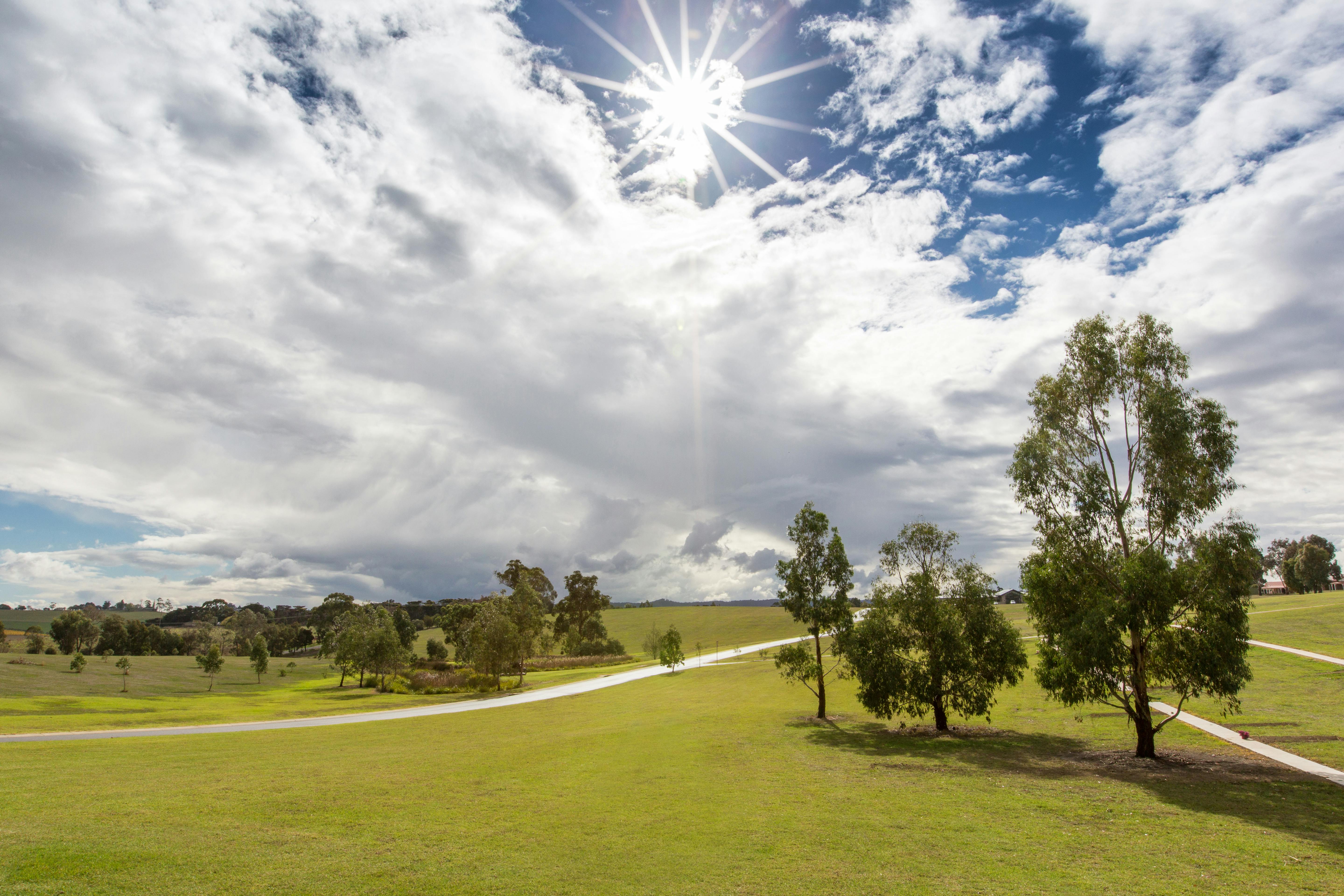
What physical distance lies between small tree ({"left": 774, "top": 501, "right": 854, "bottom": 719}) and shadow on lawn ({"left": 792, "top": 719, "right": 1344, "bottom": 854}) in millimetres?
4058

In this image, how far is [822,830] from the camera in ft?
52.1

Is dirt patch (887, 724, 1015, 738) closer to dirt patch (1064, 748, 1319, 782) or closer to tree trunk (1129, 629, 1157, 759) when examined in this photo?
dirt patch (1064, 748, 1319, 782)

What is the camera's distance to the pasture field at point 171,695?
38281mm

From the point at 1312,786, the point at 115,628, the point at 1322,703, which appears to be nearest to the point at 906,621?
the point at 1312,786

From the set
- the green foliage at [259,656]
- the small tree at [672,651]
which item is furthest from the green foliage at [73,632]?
the small tree at [672,651]

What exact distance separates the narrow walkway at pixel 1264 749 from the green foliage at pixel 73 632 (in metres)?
165

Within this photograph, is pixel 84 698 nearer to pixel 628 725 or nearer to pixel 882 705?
pixel 628 725

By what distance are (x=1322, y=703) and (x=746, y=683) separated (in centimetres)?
3984

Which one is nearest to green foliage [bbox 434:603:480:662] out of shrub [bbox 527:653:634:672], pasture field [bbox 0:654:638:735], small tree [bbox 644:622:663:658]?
shrub [bbox 527:653:634:672]

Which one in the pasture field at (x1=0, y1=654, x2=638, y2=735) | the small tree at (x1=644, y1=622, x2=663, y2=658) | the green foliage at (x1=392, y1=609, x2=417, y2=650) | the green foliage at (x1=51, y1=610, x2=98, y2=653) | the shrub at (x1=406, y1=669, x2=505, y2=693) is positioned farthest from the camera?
the green foliage at (x1=51, y1=610, x2=98, y2=653)

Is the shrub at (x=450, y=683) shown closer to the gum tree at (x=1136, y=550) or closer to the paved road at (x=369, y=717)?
the paved road at (x=369, y=717)

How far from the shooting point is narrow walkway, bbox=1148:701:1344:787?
21.4 m

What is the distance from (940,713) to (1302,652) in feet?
139

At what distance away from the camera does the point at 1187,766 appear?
906 inches
